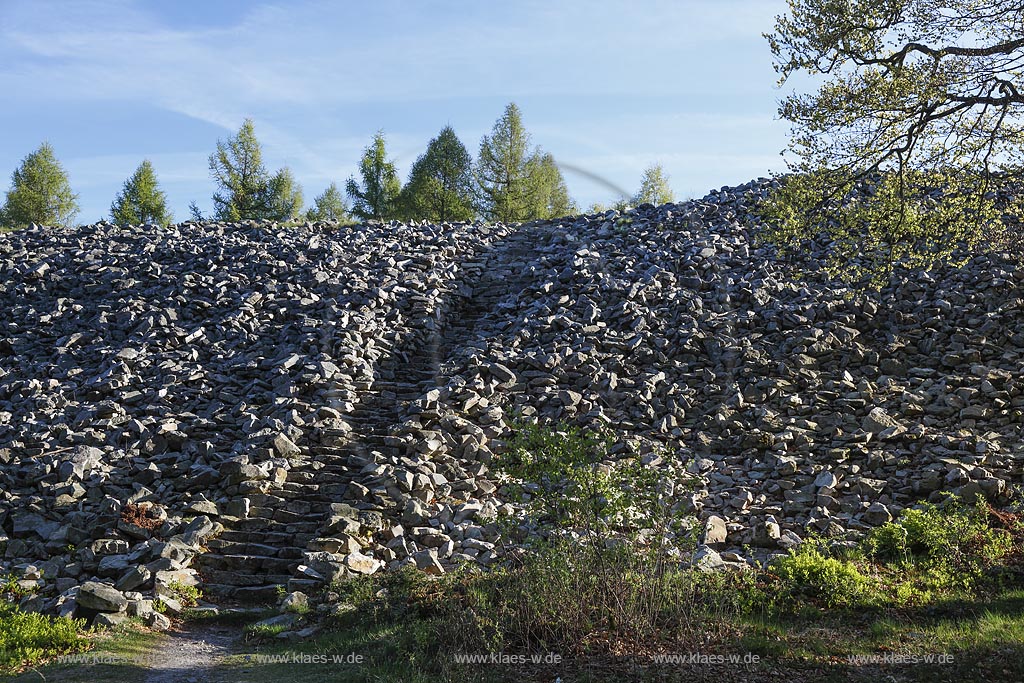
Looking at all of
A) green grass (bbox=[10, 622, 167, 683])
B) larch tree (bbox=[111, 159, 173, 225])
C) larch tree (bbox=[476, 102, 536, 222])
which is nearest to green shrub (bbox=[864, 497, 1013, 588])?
green grass (bbox=[10, 622, 167, 683])

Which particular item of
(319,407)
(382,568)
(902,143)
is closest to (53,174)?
(319,407)

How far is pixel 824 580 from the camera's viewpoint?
820 cm

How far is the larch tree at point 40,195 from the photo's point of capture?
41.8m

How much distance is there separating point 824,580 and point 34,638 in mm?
8097

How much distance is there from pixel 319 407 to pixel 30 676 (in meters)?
6.70

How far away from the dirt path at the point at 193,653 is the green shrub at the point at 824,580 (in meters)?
5.83

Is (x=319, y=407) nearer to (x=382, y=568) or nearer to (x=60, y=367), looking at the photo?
(x=382, y=568)

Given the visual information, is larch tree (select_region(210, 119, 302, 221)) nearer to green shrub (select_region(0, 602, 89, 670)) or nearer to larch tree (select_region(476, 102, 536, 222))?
larch tree (select_region(476, 102, 536, 222))

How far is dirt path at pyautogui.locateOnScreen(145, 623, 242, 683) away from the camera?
283 inches

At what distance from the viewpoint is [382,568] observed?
9711 mm

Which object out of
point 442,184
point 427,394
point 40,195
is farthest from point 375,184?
point 427,394

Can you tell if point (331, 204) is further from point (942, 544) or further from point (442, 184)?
point (942, 544)

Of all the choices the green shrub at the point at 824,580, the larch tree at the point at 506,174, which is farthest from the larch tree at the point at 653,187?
the green shrub at the point at 824,580

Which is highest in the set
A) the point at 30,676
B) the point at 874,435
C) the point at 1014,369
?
the point at 1014,369
